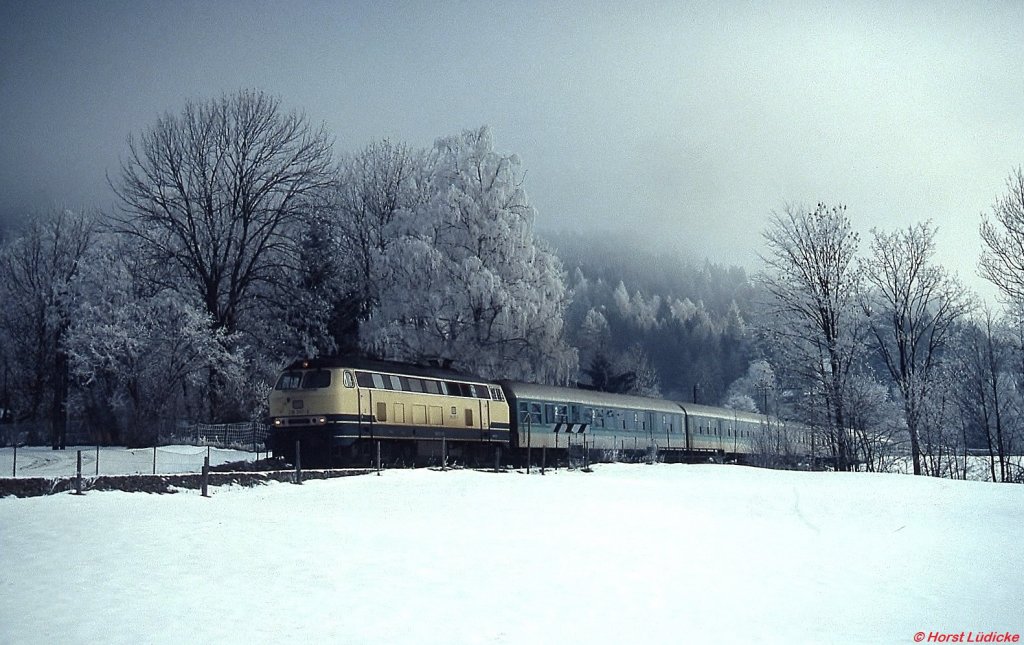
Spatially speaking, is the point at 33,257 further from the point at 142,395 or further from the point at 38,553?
the point at 38,553

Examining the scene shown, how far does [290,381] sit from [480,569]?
1423 cm

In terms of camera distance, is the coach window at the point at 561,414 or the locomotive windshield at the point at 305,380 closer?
the locomotive windshield at the point at 305,380

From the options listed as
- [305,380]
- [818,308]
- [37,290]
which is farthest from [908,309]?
[37,290]

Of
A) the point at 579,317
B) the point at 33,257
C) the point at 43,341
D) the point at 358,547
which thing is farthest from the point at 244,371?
the point at 579,317

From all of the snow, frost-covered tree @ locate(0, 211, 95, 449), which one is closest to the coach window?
the snow

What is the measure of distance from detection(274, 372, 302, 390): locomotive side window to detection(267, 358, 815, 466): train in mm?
31

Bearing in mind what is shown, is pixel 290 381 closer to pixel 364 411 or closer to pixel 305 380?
pixel 305 380

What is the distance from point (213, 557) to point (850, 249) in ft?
95.6

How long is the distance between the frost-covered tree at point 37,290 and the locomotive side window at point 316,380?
31200 mm

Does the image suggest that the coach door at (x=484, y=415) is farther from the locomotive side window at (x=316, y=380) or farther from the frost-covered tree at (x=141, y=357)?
the frost-covered tree at (x=141, y=357)

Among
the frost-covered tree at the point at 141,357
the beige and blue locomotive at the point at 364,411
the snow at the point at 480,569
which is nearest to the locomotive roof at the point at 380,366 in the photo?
the beige and blue locomotive at the point at 364,411

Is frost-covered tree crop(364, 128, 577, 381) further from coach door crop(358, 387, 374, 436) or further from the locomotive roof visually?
coach door crop(358, 387, 374, 436)

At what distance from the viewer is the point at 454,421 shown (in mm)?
28750

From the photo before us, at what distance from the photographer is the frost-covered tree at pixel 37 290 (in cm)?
5262
